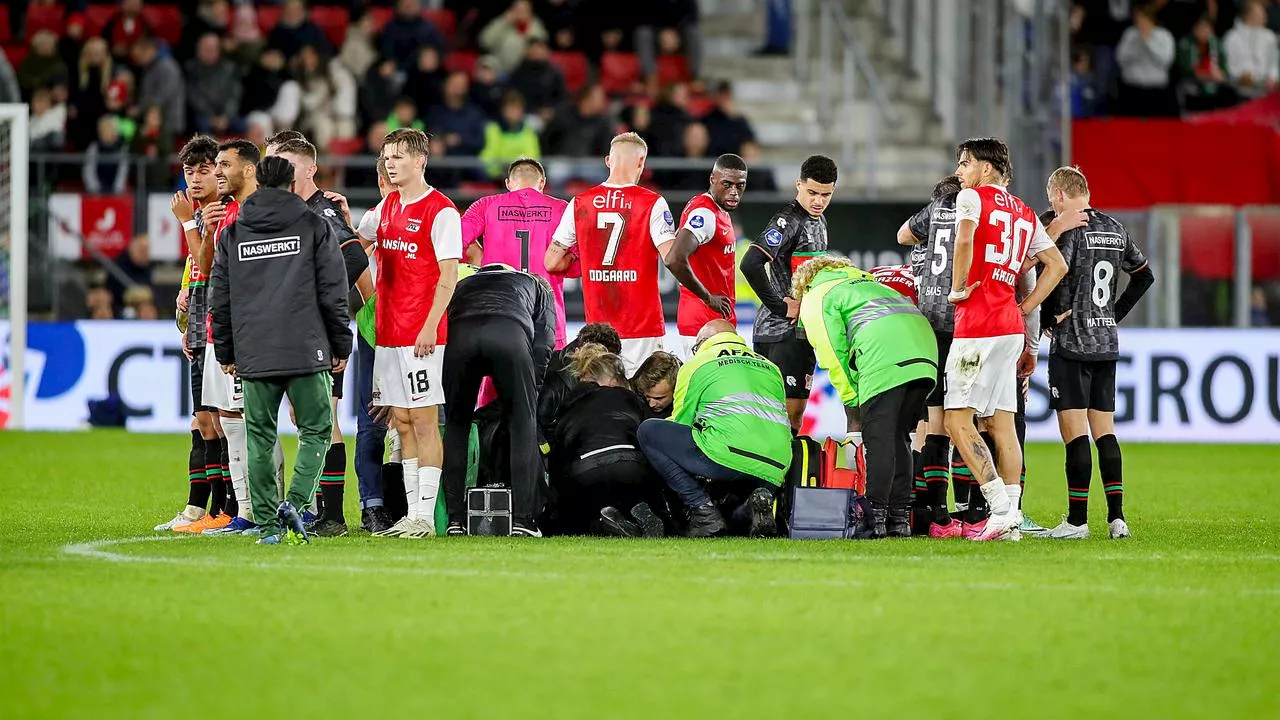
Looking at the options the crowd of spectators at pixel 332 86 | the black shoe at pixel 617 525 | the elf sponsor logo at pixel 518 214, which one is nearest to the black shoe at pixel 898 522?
the black shoe at pixel 617 525

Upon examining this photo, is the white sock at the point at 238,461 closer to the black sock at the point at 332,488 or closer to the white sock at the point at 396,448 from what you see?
the black sock at the point at 332,488

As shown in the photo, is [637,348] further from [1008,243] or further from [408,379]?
[1008,243]

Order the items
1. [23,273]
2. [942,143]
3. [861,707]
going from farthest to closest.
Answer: [942,143] → [23,273] → [861,707]

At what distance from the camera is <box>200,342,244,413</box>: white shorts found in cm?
1002

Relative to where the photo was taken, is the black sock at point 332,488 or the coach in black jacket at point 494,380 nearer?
the coach in black jacket at point 494,380

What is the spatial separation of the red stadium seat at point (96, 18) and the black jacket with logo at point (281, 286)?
51.4 ft

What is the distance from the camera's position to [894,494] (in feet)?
32.6

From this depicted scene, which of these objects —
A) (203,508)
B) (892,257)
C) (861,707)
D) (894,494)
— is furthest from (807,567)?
(892,257)

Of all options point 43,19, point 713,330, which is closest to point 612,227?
point 713,330

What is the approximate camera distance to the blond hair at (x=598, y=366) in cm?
1041

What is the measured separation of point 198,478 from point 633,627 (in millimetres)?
4843

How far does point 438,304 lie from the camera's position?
9.64m

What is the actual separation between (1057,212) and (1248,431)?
9366 mm

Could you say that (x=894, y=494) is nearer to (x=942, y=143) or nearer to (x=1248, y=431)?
(x=1248, y=431)
